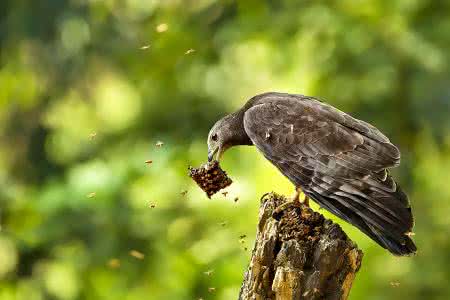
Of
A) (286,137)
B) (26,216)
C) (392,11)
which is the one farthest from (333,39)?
(286,137)

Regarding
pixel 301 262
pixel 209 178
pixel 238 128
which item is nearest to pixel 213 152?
pixel 238 128

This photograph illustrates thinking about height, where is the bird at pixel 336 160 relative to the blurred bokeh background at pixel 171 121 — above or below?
above

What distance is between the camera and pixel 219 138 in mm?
5445

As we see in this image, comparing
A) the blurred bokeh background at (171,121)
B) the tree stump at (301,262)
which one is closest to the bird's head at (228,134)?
the tree stump at (301,262)

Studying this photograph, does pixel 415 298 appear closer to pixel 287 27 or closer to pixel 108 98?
pixel 287 27

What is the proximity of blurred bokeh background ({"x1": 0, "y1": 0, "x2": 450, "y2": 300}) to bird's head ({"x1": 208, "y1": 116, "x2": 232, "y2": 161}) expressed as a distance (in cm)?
421

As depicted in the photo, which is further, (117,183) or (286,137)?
(117,183)

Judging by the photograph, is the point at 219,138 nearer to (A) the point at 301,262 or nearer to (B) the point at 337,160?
(B) the point at 337,160

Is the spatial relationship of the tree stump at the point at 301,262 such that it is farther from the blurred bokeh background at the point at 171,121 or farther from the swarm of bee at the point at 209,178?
the blurred bokeh background at the point at 171,121

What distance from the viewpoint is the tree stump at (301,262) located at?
4531 millimetres

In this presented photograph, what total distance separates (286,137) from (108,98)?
24.8ft

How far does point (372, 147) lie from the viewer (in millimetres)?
4809

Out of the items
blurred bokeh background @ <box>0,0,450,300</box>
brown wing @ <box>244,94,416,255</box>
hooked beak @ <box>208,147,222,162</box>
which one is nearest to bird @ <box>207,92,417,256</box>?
brown wing @ <box>244,94,416,255</box>

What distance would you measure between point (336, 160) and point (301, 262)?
0.50 metres
